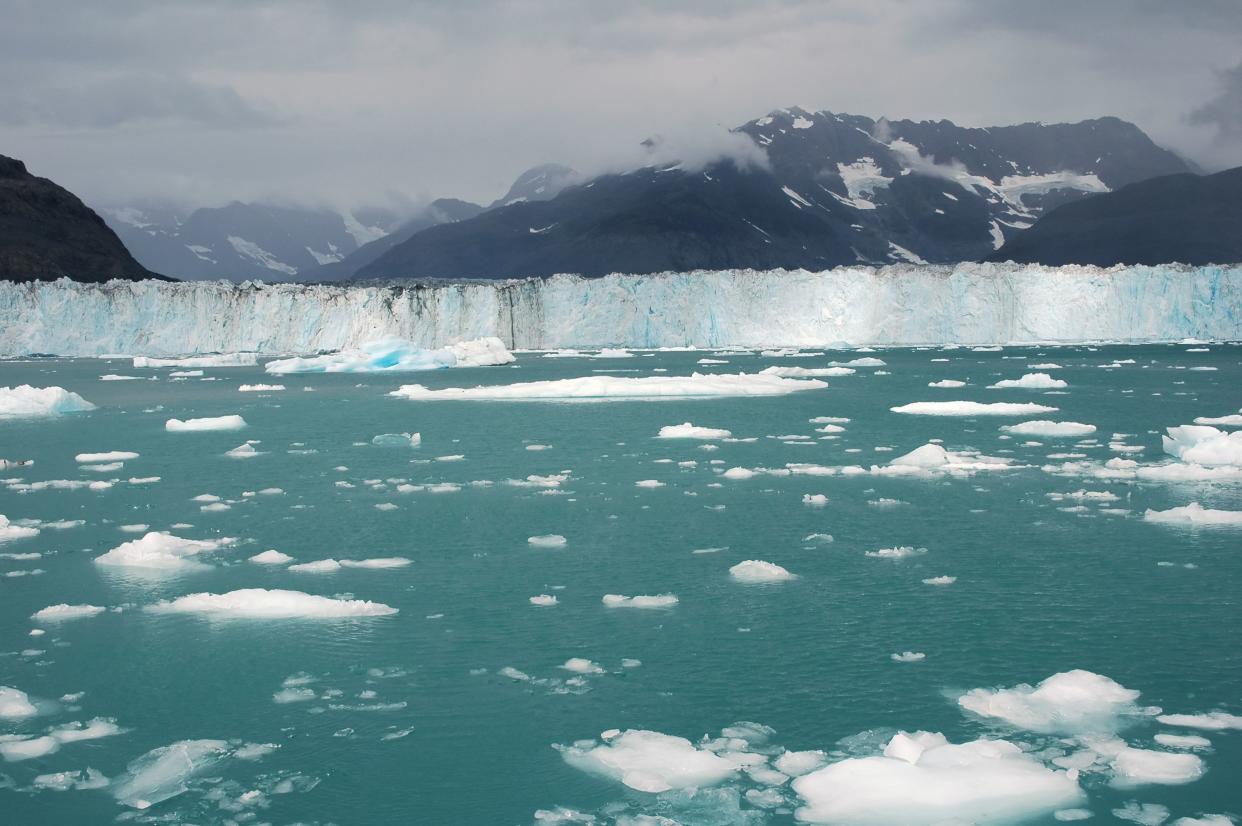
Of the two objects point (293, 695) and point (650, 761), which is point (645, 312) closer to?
point (293, 695)

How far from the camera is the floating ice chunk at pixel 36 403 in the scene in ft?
67.2

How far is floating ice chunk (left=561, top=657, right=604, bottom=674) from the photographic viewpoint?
19.9 ft

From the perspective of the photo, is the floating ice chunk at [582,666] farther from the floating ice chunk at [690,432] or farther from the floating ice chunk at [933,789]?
the floating ice chunk at [690,432]

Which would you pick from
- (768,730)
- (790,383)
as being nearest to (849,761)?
(768,730)

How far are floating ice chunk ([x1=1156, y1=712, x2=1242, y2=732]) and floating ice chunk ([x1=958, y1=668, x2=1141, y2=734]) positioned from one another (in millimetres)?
160

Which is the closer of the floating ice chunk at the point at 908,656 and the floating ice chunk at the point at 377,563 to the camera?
the floating ice chunk at the point at 908,656

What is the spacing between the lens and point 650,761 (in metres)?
4.91

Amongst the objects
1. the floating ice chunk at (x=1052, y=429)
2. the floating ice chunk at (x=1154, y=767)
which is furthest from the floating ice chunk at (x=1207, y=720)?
the floating ice chunk at (x=1052, y=429)

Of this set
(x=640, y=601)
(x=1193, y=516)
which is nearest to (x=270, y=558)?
(x=640, y=601)

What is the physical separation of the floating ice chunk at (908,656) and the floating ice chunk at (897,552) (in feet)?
7.31

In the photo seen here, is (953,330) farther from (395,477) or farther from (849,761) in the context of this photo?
(849,761)

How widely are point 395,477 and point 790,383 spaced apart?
1231 centimetres

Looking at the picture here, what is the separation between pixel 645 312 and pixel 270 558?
32.5 metres

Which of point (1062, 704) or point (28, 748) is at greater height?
point (1062, 704)
